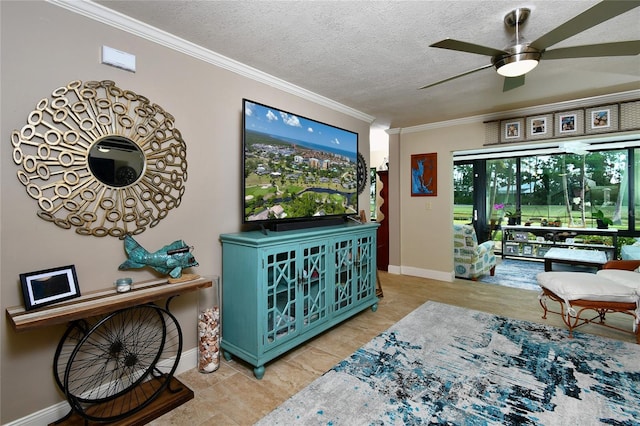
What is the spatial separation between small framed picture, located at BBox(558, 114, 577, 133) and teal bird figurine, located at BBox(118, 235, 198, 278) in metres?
4.34

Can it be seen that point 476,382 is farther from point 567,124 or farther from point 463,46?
point 567,124

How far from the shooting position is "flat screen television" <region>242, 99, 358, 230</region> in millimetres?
2441

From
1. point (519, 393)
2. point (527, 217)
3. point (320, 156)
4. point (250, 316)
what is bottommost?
point (519, 393)

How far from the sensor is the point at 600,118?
3385 mm

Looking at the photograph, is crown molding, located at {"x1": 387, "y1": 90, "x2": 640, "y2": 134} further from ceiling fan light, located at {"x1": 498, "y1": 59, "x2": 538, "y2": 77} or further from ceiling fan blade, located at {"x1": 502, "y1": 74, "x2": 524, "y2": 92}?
ceiling fan light, located at {"x1": 498, "y1": 59, "x2": 538, "y2": 77}

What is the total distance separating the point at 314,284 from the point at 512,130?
11.1 ft

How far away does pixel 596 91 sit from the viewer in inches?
130

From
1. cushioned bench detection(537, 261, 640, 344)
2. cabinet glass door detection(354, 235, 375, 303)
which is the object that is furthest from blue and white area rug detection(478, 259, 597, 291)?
cabinet glass door detection(354, 235, 375, 303)

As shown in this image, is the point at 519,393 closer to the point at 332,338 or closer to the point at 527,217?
the point at 332,338

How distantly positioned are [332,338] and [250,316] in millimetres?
942

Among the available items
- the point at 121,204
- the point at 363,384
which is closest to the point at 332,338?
the point at 363,384

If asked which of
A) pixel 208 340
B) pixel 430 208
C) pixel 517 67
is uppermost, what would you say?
pixel 517 67

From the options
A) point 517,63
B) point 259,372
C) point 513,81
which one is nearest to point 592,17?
point 517,63

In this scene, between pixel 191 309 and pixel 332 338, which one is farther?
pixel 332 338
